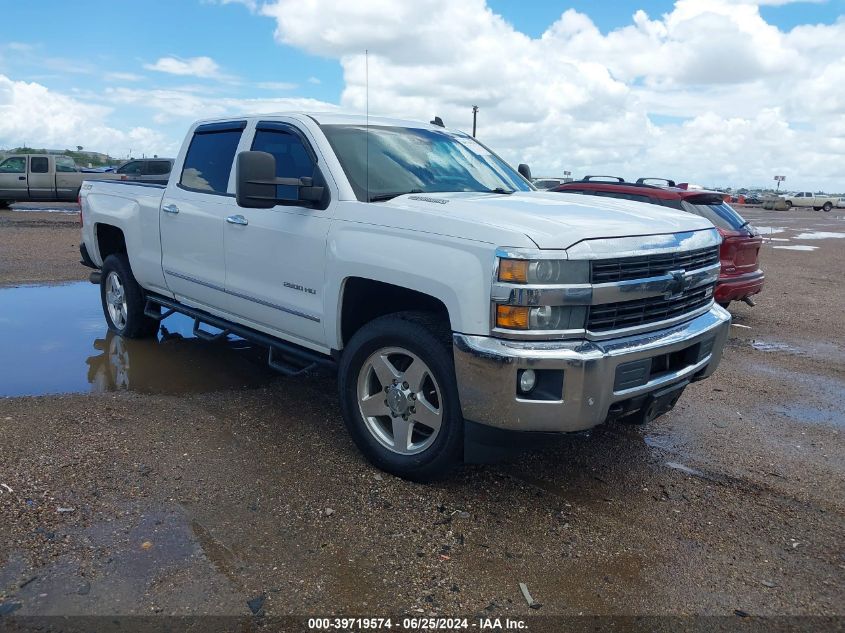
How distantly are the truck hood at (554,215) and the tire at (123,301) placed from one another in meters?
3.51

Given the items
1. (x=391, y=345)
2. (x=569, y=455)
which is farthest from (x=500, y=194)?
(x=569, y=455)

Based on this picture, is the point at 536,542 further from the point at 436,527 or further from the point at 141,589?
the point at 141,589

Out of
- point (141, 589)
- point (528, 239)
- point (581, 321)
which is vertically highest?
point (528, 239)

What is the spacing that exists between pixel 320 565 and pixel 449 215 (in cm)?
176

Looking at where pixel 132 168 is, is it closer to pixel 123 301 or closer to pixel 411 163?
pixel 123 301

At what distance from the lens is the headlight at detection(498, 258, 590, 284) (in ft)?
10.6

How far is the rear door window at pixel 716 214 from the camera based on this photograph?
8.07 m

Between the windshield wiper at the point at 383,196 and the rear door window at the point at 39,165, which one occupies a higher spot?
the rear door window at the point at 39,165

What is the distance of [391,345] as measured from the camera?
3.82m

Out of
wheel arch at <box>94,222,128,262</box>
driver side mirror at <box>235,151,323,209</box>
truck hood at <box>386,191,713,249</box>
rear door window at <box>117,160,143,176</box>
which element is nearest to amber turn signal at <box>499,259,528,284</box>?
truck hood at <box>386,191,713,249</box>

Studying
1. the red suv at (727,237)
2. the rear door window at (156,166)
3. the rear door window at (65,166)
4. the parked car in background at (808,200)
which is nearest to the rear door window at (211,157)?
the red suv at (727,237)

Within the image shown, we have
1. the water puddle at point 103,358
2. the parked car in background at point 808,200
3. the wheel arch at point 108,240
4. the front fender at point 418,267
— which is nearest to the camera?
the front fender at point 418,267

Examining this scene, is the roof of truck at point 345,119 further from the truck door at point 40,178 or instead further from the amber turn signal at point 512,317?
the truck door at point 40,178

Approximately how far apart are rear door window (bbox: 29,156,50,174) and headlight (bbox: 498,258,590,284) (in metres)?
23.2
